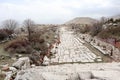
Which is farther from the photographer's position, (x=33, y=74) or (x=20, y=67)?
(x=20, y=67)

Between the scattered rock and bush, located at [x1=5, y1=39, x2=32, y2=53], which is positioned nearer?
the scattered rock

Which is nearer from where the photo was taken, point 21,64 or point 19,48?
point 21,64

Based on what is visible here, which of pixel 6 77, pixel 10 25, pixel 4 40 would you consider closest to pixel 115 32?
pixel 4 40

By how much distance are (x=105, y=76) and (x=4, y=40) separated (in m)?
16.7

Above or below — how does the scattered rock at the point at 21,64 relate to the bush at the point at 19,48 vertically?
below

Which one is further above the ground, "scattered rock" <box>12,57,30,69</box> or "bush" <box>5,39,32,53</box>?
"bush" <box>5,39,32,53</box>

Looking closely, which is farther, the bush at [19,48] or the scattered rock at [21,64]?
the bush at [19,48]

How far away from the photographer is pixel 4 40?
2330cm

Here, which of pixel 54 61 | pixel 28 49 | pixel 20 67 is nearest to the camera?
pixel 20 67

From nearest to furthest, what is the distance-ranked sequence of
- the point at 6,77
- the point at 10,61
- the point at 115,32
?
the point at 6,77, the point at 10,61, the point at 115,32

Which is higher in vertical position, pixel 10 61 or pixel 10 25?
pixel 10 25

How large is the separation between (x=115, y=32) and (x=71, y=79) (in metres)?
20.8

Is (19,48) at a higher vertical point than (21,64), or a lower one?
higher

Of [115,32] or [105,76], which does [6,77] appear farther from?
[115,32]
